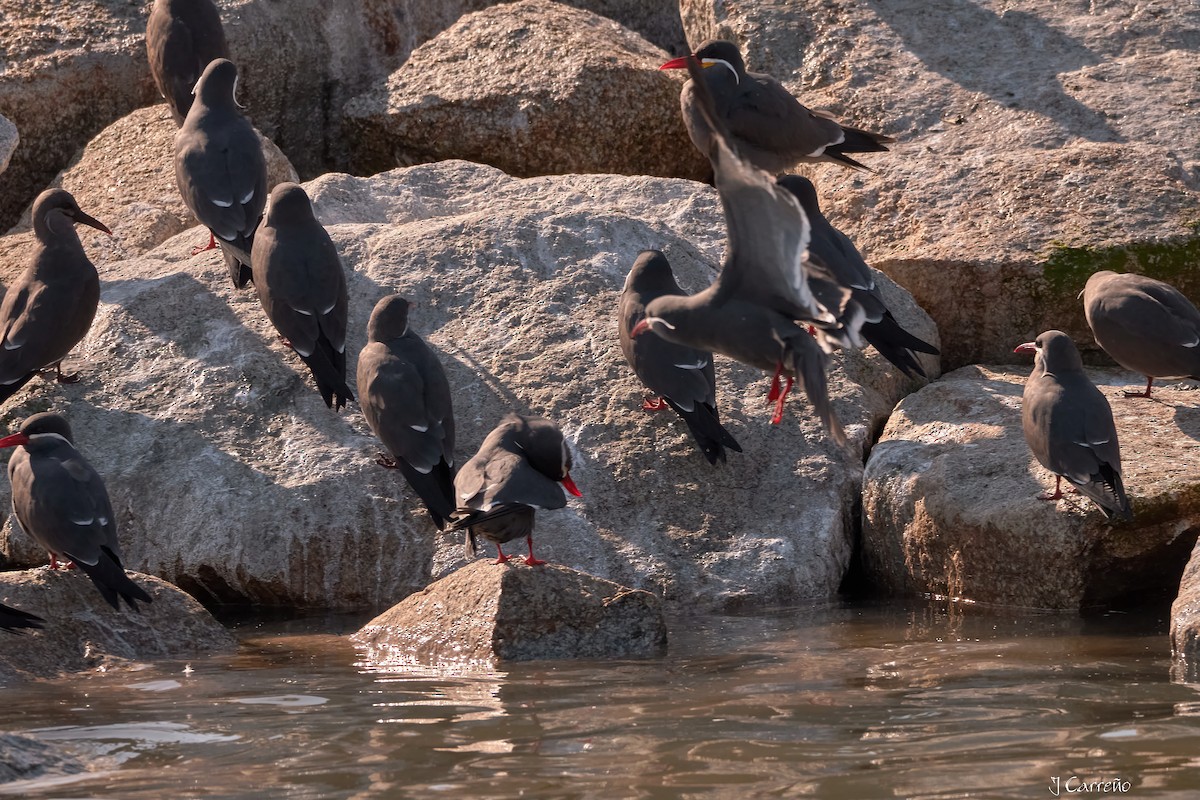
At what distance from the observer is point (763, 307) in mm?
6594

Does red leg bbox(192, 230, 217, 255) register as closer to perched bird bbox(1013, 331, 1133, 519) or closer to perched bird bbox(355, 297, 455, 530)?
perched bird bbox(355, 297, 455, 530)

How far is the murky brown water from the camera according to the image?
497 cm

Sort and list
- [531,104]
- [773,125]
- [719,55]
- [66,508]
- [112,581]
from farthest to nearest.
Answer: [531,104] → [719,55] → [773,125] → [66,508] → [112,581]

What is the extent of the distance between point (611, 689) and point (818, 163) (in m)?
6.05

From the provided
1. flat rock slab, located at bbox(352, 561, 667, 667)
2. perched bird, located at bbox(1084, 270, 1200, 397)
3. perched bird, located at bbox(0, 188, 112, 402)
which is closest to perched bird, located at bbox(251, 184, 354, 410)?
perched bird, located at bbox(0, 188, 112, 402)

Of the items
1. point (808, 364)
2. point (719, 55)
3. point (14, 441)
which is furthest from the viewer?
point (719, 55)

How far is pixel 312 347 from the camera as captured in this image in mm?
8516

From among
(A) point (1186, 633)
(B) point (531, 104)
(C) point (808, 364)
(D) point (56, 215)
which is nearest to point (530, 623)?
(C) point (808, 364)

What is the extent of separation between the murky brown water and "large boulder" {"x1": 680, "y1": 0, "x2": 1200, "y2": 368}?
3.07 metres

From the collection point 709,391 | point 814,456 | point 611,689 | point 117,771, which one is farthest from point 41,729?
point 814,456

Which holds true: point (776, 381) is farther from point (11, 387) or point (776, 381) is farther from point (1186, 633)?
point (11, 387)

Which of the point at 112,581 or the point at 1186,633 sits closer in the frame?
the point at 1186,633

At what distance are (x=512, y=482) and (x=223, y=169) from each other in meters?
3.56
